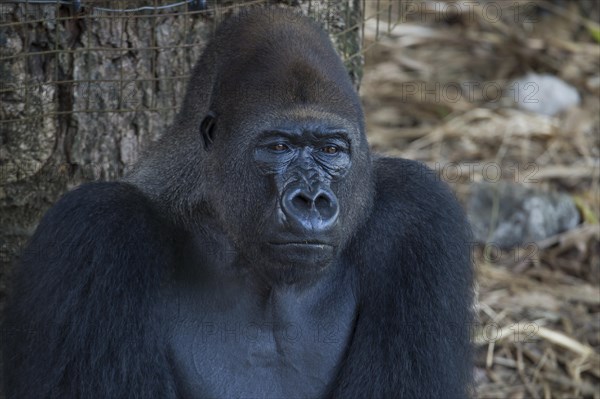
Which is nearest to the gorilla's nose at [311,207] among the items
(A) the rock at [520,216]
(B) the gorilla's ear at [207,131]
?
(B) the gorilla's ear at [207,131]

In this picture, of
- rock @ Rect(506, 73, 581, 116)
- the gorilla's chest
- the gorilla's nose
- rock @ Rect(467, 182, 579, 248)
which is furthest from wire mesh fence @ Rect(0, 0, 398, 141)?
rock @ Rect(506, 73, 581, 116)

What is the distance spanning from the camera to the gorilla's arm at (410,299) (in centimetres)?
443

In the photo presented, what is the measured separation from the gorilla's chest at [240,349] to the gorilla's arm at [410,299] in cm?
21

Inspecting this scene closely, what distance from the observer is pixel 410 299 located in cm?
446

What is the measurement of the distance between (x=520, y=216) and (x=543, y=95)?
1.98 m

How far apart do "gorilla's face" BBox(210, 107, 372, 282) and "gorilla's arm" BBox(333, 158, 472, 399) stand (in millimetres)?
300

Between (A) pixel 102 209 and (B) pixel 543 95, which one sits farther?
(B) pixel 543 95

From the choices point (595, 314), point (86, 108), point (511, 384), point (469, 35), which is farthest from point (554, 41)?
point (86, 108)

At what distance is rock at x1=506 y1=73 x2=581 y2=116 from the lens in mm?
8930

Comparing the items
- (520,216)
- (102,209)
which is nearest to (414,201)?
(102,209)

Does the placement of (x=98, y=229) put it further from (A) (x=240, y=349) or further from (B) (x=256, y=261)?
(A) (x=240, y=349)

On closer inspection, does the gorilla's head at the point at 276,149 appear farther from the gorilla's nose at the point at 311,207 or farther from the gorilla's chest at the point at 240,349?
the gorilla's chest at the point at 240,349

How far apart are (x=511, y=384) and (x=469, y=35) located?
4.83m

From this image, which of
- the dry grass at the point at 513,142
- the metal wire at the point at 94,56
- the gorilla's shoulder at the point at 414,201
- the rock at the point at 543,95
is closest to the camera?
the gorilla's shoulder at the point at 414,201
